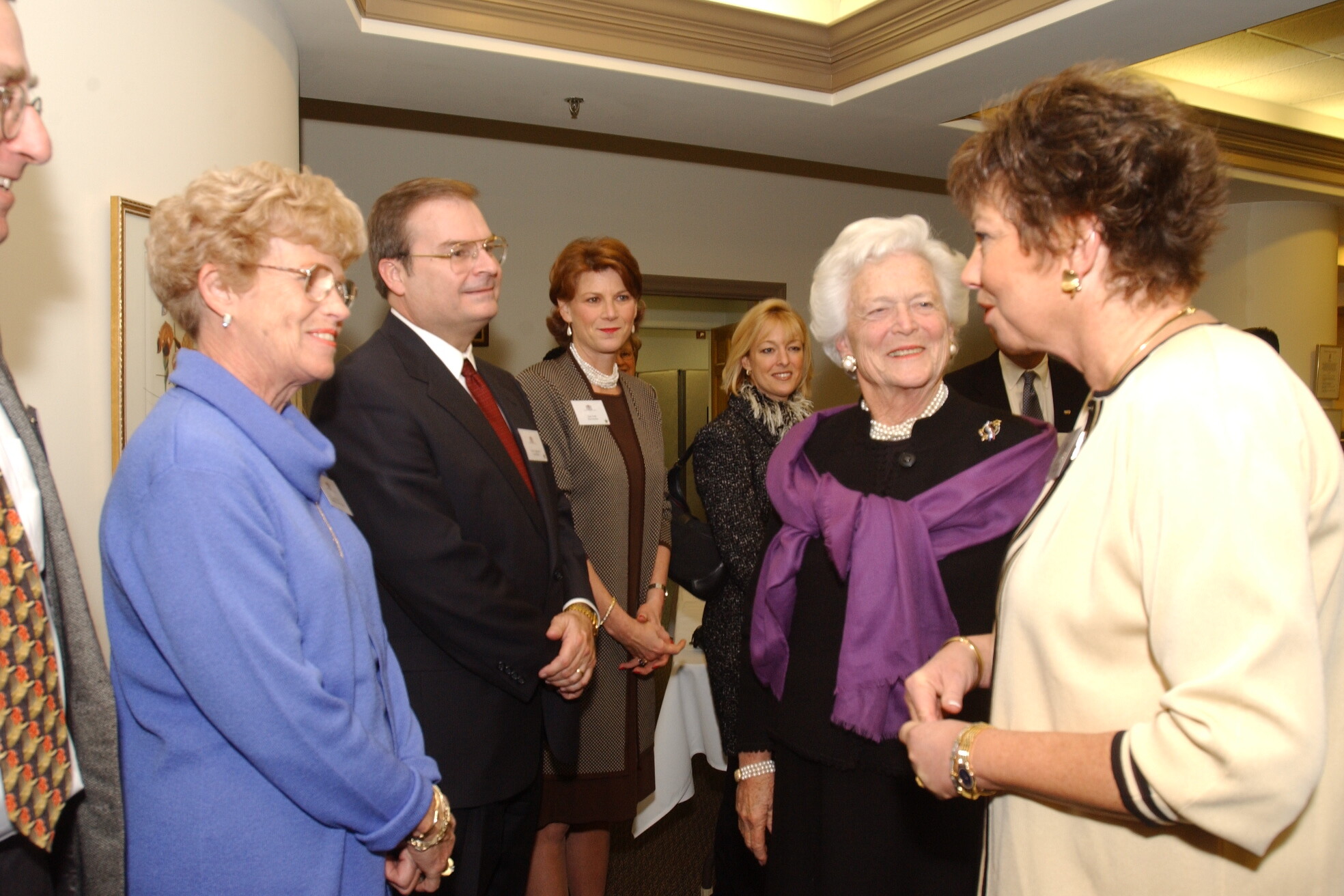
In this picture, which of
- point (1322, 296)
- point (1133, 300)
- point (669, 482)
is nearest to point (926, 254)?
point (1133, 300)

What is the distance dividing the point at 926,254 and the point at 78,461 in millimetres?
1881

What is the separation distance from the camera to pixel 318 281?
1442 millimetres

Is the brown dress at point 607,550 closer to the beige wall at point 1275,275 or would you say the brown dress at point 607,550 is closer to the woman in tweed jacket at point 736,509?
the woman in tweed jacket at point 736,509

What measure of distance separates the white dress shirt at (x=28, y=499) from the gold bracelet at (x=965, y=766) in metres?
1.13

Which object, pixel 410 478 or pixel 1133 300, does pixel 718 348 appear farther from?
pixel 1133 300

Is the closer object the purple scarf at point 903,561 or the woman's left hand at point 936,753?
the woman's left hand at point 936,753

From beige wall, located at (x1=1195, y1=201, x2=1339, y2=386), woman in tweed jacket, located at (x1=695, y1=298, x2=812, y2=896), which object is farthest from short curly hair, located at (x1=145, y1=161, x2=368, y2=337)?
beige wall, located at (x1=1195, y1=201, x2=1339, y2=386)

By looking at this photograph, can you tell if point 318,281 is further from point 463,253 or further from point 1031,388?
point 1031,388

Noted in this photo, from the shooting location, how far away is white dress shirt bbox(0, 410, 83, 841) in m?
1.15

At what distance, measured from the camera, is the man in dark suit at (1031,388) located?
142 inches

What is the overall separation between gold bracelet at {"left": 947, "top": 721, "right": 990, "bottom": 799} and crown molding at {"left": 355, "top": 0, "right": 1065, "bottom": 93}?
325 cm

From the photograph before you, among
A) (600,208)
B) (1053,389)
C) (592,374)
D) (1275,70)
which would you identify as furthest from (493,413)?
(1275,70)

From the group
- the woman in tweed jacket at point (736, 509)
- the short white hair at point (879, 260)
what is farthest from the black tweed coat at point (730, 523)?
the short white hair at point (879, 260)

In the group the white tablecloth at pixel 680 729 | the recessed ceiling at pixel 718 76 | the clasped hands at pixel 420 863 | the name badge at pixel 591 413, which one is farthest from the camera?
the recessed ceiling at pixel 718 76
